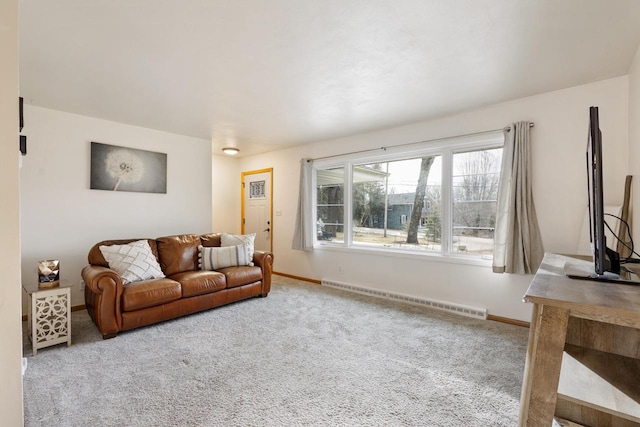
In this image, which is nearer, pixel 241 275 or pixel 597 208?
pixel 597 208

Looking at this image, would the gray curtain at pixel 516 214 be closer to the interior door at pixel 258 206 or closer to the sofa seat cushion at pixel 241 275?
the sofa seat cushion at pixel 241 275

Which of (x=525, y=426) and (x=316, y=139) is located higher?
(x=316, y=139)

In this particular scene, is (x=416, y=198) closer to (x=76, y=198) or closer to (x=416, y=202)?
(x=416, y=202)

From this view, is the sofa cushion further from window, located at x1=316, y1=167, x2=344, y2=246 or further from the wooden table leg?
the wooden table leg

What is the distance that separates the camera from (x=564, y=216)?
2.86m

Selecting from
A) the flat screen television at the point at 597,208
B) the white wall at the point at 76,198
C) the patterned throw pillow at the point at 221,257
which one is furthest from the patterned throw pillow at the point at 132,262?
the flat screen television at the point at 597,208

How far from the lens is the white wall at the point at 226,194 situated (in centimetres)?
598

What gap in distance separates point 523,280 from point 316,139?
3.36 meters

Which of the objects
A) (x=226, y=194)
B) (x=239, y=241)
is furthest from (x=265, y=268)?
(x=226, y=194)

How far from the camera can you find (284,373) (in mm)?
2152

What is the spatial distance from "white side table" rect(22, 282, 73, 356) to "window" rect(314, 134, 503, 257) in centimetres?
333

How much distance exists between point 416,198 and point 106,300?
3.65 meters

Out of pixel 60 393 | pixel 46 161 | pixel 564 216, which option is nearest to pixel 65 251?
pixel 46 161

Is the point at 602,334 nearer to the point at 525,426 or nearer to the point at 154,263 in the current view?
the point at 525,426
